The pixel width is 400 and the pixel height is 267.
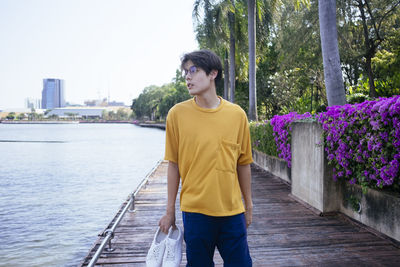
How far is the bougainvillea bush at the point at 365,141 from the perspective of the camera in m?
4.24

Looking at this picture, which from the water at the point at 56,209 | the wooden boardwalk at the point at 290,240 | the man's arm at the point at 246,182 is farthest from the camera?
the water at the point at 56,209

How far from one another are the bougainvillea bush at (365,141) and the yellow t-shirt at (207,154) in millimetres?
2600

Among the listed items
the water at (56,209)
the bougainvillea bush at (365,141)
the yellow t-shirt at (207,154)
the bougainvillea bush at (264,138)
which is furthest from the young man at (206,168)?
the bougainvillea bush at (264,138)

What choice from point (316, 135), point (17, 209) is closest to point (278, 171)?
point (316, 135)

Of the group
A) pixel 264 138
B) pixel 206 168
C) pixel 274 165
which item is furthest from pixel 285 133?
pixel 206 168

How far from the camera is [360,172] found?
5059 mm

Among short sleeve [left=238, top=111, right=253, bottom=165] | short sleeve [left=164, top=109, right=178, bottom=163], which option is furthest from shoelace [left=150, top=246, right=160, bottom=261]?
short sleeve [left=238, top=111, right=253, bottom=165]

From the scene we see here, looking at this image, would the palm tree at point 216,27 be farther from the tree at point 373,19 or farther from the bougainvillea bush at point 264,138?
the bougainvillea bush at point 264,138

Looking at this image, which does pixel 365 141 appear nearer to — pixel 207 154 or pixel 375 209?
pixel 375 209

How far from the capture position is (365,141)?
4852 millimetres

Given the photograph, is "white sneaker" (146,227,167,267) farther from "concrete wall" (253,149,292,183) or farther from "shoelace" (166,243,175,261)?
"concrete wall" (253,149,292,183)

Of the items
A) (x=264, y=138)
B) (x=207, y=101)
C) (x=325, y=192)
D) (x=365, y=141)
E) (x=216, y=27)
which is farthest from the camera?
(x=216, y=27)

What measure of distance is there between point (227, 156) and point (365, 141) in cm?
325

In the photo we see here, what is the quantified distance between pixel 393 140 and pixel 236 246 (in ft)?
9.16
